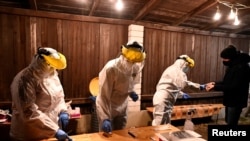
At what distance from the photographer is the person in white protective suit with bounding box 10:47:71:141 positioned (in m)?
1.56

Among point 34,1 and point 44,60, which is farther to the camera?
point 34,1

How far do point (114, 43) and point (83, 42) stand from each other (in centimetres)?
61

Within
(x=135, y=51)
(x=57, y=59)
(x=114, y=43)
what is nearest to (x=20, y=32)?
(x=114, y=43)

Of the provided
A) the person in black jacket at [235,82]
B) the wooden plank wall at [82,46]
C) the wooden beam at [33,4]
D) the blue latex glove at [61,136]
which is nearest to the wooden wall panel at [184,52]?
the wooden plank wall at [82,46]

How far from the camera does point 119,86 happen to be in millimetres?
2168

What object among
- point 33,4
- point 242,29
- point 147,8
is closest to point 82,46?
point 33,4

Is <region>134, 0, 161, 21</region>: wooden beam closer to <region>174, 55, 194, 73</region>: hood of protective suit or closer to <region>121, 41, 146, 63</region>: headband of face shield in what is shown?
<region>174, 55, 194, 73</region>: hood of protective suit

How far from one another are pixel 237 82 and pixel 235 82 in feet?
0.08

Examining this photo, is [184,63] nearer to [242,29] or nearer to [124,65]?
[124,65]

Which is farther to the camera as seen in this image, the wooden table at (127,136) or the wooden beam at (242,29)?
the wooden beam at (242,29)

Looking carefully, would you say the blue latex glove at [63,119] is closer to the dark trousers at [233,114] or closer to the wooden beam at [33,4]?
the wooden beam at [33,4]

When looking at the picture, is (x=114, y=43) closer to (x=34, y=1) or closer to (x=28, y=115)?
(x=34, y=1)

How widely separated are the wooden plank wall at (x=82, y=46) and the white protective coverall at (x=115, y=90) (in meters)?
1.53

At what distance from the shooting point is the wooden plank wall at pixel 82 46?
312 cm
